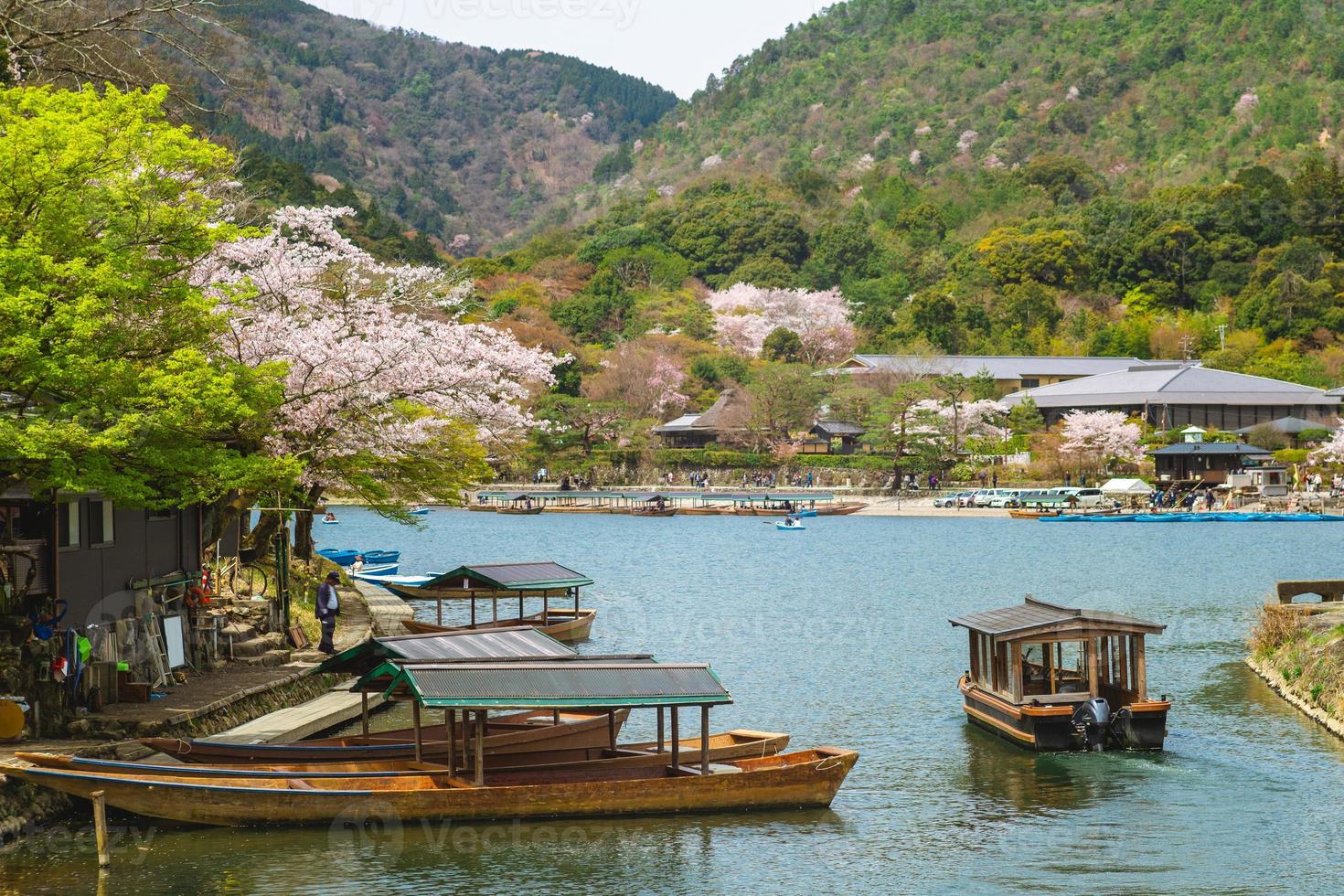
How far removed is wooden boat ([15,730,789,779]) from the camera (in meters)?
18.2

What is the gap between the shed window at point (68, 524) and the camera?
2241cm

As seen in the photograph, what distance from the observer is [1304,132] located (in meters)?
165

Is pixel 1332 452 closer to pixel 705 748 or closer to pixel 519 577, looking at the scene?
pixel 519 577

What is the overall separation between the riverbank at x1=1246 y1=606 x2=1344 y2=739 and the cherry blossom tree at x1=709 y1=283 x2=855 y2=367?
9198 centimetres

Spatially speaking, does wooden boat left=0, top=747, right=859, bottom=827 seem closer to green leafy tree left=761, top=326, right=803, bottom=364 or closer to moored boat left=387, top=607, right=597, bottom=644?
moored boat left=387, top=607, right=597, bottom=644

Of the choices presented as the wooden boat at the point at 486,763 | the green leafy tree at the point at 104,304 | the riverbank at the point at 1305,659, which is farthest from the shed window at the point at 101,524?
the riverbank at the point at 1305,659

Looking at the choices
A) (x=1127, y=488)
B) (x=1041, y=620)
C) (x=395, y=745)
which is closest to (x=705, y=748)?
(x=395, y=745)

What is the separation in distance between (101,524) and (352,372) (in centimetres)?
729

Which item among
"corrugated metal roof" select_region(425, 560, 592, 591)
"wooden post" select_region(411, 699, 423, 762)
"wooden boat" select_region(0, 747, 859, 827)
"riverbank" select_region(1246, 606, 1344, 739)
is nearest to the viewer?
"wooden boat" select_region(0, 747, 859, 827)

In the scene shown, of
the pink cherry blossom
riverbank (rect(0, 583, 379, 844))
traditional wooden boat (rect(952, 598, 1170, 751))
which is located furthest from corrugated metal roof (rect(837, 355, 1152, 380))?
traditional wooden boat (rect(952, 598, 1170, 751))

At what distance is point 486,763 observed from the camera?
2055 cm

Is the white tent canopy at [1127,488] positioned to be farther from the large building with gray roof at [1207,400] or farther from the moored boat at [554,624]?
the moored boat at [554,624]

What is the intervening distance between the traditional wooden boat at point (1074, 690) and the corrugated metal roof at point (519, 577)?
484 inches

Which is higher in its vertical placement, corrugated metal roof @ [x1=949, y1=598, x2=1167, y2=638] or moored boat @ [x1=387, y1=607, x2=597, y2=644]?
corrugated metal roof @ [x1=949, y1=598, x2=1167, y2=638]
